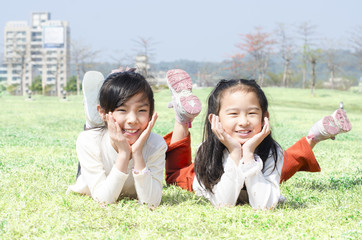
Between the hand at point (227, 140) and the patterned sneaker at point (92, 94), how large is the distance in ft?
2.97

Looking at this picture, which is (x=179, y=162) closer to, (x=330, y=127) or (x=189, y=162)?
(x=189, y=162)

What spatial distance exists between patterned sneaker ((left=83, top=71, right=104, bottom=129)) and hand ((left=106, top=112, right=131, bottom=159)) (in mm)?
437

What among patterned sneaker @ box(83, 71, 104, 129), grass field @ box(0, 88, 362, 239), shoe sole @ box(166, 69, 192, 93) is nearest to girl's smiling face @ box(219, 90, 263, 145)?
grass field @ box(0, 88, 362, 239)

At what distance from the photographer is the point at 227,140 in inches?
123

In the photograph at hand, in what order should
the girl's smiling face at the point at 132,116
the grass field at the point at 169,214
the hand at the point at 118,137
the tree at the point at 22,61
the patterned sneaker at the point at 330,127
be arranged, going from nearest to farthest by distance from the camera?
1. the grass field at the point at 169,214
2. the hand at the point at 118,137
3. the girl's smiling face at the point at 132,116
4. the patterned sneaker at the point at 330,127
5. the tree at the point at 22,61

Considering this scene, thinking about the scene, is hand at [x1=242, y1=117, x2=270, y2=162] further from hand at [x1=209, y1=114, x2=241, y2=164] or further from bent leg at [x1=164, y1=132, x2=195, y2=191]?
bent leg at [x1=164, y1=132, x2=195, y2=191]

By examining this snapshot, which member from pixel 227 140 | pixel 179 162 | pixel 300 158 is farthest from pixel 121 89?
pixel 300 158

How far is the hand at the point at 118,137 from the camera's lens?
303 cm

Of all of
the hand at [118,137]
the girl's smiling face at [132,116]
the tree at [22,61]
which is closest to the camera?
the hand at [118,137]

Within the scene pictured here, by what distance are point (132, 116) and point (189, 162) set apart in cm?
A: 126

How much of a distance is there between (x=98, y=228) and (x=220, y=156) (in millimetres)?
1112

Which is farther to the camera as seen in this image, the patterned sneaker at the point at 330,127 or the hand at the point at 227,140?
the patterned sneaker at the point at 330,127

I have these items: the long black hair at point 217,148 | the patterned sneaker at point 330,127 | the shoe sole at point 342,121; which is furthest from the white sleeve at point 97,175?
the shoe sole at point 342,121

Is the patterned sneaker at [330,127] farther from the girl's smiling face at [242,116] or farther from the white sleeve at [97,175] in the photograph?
the white sleeve at [97,175]
